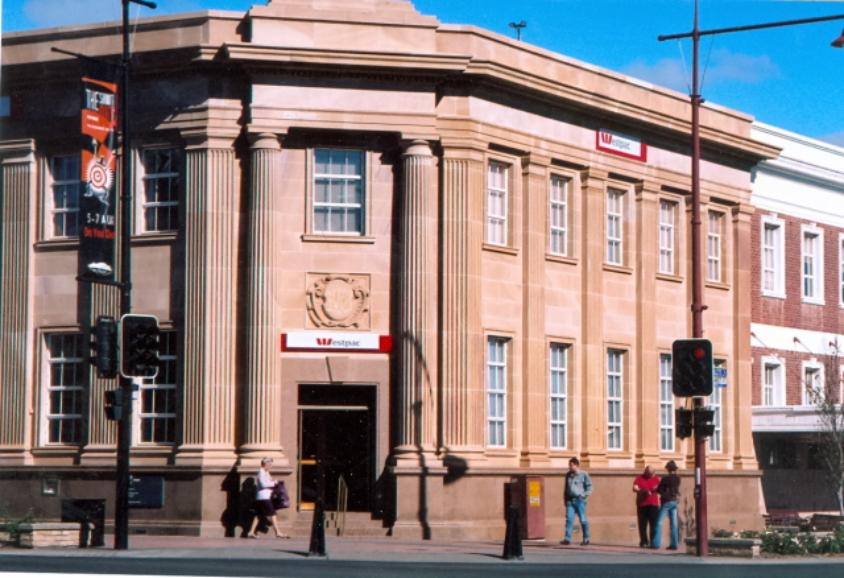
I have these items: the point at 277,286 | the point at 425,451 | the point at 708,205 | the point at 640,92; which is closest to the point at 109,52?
the point at 277,286

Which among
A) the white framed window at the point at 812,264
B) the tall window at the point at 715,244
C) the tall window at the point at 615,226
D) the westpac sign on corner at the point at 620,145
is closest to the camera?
the westpac sign on corner at the point at 620,145

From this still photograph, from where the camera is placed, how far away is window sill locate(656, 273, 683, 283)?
42.8 m

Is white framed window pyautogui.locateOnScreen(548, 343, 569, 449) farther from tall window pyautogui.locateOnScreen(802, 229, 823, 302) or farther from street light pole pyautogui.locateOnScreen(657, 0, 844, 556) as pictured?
tall window pyautogui.locateOnScreen(802, 229, 823, 302)

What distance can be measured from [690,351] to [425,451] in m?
6.85

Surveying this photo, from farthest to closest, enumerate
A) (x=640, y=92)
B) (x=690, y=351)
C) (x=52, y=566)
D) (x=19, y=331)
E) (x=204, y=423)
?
(x=640, y=92), (x=19, y=331), (x=204, y=423), (x=690, y=351), (x=52, y=566)

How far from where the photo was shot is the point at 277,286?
35.2 meters

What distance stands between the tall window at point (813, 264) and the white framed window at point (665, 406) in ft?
29.0

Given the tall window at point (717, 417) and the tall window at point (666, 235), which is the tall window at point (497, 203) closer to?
the tall window at point (666, 235)

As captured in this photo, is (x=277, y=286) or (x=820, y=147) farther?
(x=820, y=147)

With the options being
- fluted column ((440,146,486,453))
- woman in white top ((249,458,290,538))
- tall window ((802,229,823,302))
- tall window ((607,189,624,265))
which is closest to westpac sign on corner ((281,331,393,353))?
fluted column ((440,146,486,453))

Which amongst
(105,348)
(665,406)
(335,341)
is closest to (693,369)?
(335,341)

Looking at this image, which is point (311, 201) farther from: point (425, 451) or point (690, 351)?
point (690, 351)

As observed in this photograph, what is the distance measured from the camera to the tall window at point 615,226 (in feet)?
136

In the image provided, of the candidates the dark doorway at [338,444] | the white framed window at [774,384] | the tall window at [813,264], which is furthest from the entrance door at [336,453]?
the tall window at [813,264]
